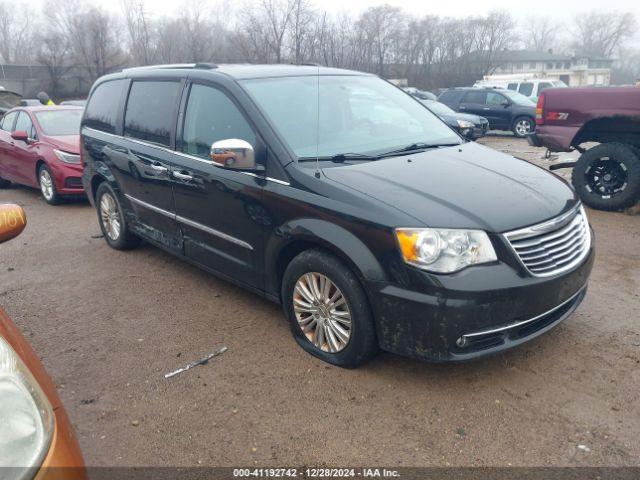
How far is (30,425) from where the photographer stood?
159 centimetres

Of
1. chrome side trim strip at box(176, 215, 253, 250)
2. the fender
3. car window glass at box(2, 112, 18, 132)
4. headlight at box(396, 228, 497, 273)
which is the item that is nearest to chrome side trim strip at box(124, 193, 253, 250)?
chrome side trim strip at box(176, 215, 253, 250)

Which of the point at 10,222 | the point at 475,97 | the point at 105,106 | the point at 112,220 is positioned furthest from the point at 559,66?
the point at 10,222

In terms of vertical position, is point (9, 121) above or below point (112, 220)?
above

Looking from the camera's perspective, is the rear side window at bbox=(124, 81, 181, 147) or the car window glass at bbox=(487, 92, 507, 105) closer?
the rear side window at bbox=(124, 81, 181, 147)

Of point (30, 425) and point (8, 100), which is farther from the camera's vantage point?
point (8, 100)

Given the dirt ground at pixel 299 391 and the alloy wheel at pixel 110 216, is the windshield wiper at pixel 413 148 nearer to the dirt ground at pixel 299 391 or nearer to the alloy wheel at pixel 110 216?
the dirt ground at pixel 299 391

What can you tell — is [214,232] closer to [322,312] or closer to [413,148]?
[322,312]

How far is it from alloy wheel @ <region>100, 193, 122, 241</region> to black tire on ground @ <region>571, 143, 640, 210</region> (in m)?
5.55

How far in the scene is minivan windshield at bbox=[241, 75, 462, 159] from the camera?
3764 mm

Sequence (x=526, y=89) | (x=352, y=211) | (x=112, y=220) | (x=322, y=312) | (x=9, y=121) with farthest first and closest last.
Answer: (x=526, y=89) < (x=9, y=121) < (x=112, y=220) < (x=322, y=312) < (x=352, y=211)

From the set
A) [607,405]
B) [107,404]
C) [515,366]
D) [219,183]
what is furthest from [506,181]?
[107,404]

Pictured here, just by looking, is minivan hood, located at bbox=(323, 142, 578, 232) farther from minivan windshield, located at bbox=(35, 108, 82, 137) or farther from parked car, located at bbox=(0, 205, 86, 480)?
minivan windshield, located at bbox=(35, 108, 82, 137)

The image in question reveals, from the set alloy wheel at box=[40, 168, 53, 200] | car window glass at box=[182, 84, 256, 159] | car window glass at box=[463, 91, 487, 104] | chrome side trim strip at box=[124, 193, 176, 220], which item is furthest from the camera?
car window glass at box=[463, 91, 487, 104]

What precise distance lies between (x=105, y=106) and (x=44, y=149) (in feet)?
10.7
